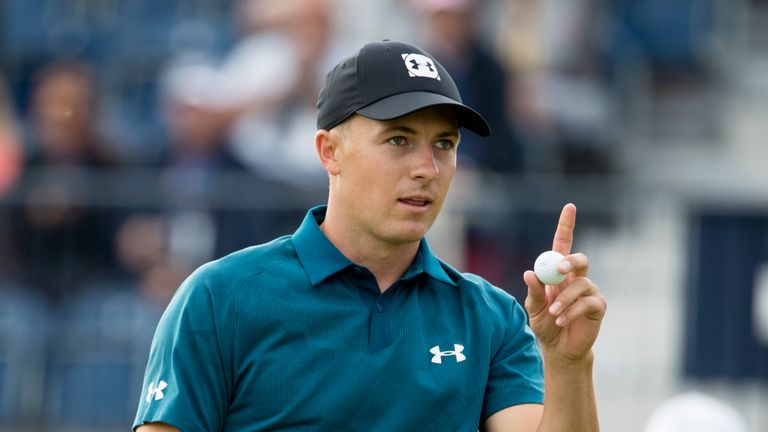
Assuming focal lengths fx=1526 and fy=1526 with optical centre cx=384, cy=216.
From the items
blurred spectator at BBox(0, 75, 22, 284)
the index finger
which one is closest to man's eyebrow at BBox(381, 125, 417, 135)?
the index finger

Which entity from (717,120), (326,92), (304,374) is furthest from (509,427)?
(717,120)

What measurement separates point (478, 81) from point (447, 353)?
19.3ft

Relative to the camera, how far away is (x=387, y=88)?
12.9 feet

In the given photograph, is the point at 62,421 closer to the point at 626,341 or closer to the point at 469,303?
the point at 626,341

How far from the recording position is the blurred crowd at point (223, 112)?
30.6 feet

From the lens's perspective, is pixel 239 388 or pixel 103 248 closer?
pixel 239 388

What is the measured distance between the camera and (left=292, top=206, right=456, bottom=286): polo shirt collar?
3992mm

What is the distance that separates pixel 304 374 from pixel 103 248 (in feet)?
19.0

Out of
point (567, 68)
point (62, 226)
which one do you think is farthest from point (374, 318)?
point (567, 68)

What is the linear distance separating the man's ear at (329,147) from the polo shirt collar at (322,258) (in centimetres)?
18

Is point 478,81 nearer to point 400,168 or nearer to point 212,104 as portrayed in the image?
point 212,104

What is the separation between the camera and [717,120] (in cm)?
1160

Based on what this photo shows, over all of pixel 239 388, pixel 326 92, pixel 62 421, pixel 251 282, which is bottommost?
pixel 62 421

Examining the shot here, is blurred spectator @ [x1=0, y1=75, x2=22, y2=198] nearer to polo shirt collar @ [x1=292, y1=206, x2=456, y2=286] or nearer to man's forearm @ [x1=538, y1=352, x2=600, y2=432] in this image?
polo shirt collar @ [x1=292, y1=206, x2=456, y2=286]
